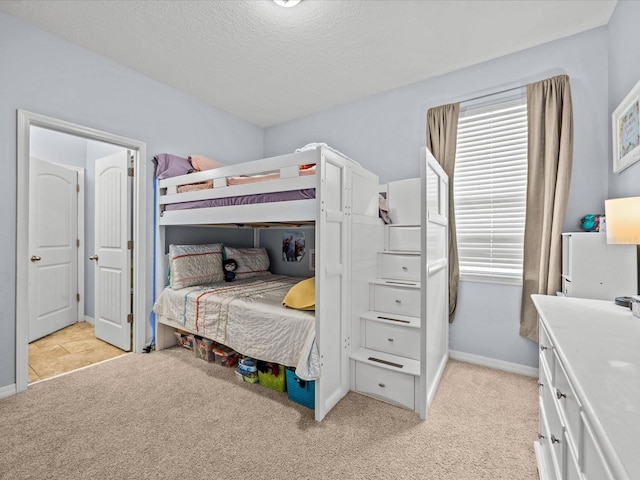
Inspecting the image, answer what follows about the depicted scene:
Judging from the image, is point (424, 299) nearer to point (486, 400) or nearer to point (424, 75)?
point (486, 400)

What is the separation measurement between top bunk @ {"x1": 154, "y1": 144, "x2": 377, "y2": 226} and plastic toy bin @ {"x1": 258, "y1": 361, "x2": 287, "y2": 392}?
1.10 metres

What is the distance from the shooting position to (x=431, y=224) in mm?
2031

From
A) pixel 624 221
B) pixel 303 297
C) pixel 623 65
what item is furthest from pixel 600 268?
pixel 303 297

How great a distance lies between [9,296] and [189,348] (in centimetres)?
144

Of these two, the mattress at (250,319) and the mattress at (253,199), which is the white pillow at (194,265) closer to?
the mattress at (250,319)

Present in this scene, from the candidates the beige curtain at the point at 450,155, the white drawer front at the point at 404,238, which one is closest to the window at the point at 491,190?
the beige curtain at the point at 450,155

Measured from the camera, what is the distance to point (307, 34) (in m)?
2.28

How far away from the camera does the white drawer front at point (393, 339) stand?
2082mm

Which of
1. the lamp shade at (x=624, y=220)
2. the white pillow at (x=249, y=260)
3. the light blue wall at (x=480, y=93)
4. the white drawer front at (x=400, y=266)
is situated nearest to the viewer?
the lamp shade at (x=624, y=220)

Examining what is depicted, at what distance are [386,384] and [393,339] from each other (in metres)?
0.31

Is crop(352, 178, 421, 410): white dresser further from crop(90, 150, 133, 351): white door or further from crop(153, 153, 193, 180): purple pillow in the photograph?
crop(90, 150, 133, 351): white door

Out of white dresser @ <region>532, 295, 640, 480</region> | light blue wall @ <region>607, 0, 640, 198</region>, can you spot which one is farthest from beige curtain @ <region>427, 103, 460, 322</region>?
white dresser @ <region>532, 295, 640, 480</region>

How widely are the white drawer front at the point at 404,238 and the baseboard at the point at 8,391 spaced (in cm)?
305

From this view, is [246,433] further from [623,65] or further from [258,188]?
[623,65]
